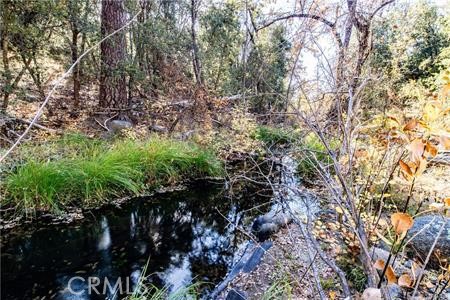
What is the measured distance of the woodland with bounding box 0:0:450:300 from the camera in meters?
1.53

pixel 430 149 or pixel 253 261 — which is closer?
A: pixel 430 149

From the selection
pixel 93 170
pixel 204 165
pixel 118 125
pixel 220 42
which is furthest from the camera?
pixel 220 42

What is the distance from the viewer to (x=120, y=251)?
3119 mm

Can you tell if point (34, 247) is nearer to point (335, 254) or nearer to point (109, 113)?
point (335, 254)

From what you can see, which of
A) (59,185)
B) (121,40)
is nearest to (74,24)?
(121,40)

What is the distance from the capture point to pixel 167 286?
106 inches

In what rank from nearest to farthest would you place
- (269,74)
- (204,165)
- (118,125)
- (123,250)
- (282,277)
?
1. (282,277)
2. (123,250)
3. (204,165)
4. (118,125)
5. (269,74)

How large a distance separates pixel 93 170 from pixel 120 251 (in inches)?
56.7

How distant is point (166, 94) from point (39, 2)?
111 inches

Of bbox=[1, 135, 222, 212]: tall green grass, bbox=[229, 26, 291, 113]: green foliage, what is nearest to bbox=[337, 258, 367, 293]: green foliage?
bbox=[1, 135, 222, 212]: tall green grass

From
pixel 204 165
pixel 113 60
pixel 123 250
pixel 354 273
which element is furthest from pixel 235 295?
pixel 113 60

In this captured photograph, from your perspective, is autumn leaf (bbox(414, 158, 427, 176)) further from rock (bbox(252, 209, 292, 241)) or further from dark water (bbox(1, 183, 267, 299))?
rock (bbox(252, 209, 292, 241))

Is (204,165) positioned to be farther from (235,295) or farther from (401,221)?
(401,221)

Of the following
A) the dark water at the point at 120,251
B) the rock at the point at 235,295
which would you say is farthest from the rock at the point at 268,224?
the rock at the point at 235,295
